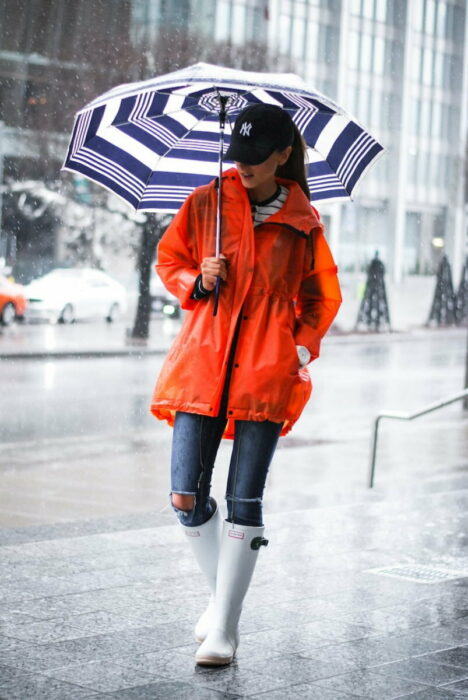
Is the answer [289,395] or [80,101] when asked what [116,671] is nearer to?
[289,395]

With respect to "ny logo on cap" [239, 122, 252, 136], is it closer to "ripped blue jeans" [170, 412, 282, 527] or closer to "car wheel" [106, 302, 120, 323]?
"ripped blue jeans" [170, 412, 282, 527]

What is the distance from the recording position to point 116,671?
412 centimetres

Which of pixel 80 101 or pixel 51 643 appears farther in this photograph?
pixel 80 101

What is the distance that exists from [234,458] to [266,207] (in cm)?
84

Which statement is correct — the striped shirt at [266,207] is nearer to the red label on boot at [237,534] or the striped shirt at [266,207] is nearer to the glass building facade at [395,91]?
the red label on boot at [237,534]

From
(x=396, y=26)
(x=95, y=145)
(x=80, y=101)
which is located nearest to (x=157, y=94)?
(x=95, y=145)

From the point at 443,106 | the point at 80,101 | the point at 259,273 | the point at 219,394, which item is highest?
the point at 443,106

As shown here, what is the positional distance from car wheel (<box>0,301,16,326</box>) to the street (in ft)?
2.15

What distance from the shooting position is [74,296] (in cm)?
2759

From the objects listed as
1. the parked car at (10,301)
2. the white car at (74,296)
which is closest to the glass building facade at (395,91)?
the white car at (74,296)

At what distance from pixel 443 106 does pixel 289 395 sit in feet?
138

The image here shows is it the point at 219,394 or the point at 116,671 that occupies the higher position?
the point at 219,394

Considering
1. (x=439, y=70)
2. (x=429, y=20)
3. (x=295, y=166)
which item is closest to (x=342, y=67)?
(x=439, y=70)

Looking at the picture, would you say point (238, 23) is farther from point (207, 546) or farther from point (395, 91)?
point (207, 546)
